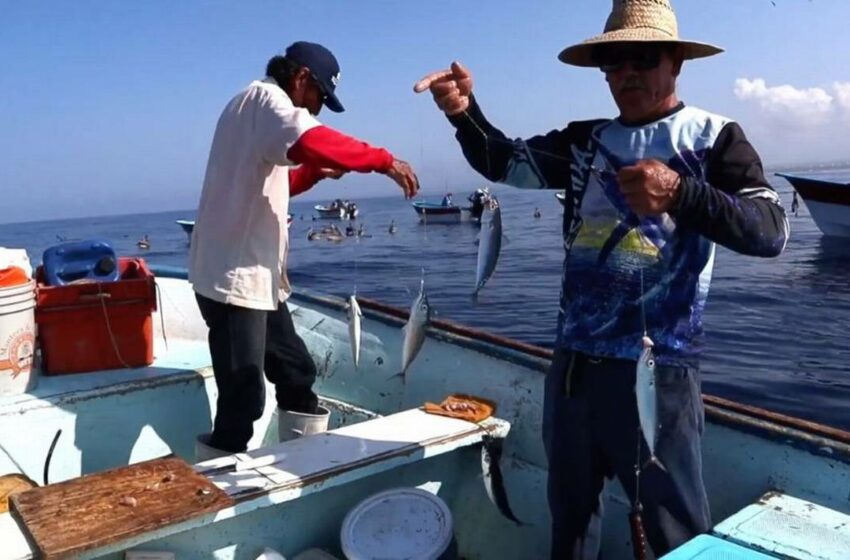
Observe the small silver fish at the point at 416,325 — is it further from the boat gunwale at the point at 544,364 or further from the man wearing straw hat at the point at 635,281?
the man wearing straw hat at the point at 635,281

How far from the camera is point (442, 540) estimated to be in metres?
3.27

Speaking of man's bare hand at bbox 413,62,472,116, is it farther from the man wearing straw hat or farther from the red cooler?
the red cooler

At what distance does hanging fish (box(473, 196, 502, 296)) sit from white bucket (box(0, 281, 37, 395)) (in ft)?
10.5

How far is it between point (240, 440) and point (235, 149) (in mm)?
1672

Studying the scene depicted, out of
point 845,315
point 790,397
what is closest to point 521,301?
point 845,315

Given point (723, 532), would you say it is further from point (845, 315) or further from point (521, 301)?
point (521, 301)

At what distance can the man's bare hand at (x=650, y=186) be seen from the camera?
2150 millimetres

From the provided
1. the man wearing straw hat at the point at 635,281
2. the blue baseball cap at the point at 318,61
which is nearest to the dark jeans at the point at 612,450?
the man wearing straw hat at the point at 635,281

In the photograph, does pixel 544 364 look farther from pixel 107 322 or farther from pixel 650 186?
pixel 107 322

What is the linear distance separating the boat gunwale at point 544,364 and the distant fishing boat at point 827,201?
20226mm

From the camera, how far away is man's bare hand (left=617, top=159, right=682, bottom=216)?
2150 millimetres

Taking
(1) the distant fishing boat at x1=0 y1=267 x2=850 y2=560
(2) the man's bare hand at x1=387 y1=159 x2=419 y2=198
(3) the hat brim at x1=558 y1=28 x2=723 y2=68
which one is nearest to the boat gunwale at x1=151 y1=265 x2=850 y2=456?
(1) the distant fishing boat at x1=0 y1=267 x2=850 y2=560

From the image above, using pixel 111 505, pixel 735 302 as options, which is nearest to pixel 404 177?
pixel 111 505

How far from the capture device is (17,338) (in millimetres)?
4746
